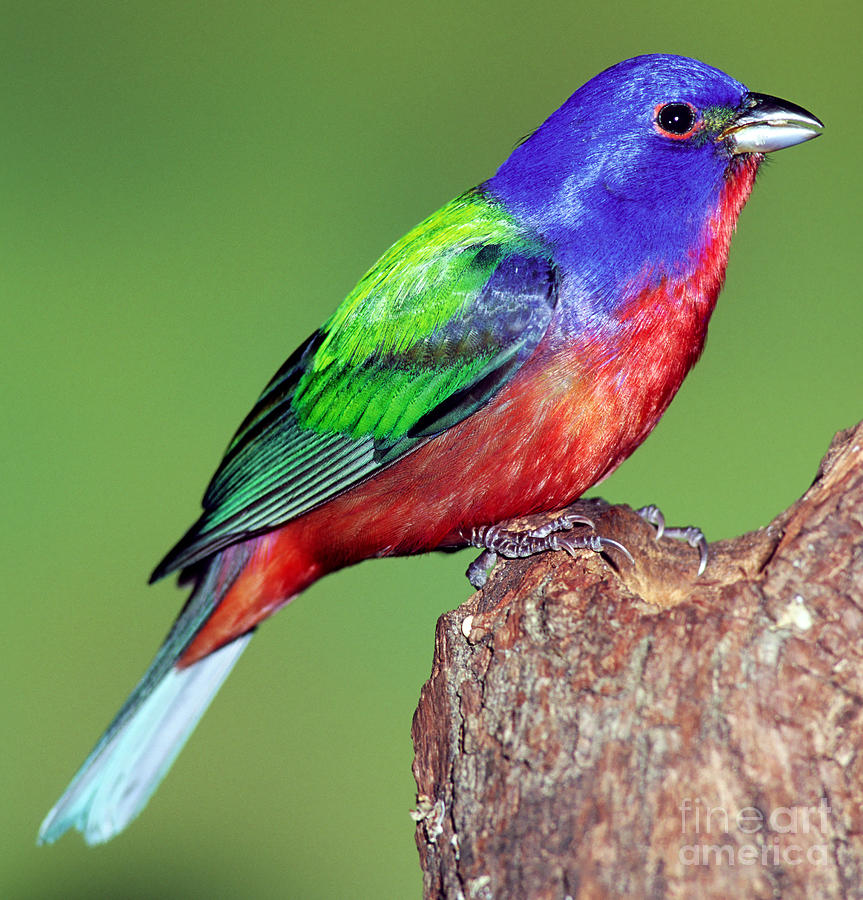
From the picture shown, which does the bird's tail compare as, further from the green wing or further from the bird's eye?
the bird's eye

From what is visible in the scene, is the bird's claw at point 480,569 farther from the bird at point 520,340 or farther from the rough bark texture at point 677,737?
the rough bark texture at point 677,737

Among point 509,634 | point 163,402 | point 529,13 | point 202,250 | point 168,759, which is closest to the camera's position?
point 509,634

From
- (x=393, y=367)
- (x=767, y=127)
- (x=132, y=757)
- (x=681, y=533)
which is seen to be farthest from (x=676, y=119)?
(x=132, y=757)

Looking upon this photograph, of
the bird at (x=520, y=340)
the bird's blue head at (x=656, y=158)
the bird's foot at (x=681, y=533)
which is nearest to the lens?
the bird's foot at (x=681, y=533)

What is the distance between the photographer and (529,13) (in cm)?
721

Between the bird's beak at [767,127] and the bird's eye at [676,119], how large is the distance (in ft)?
0.38

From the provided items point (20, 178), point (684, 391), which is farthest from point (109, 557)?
point (684, 391)

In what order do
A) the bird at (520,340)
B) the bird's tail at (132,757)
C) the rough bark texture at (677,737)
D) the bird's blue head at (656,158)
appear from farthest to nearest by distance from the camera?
the bird's tail at (132,757) → the bird's blue head at (656,158) → the bird at (520,340) → the rough bark texture at (677,737)

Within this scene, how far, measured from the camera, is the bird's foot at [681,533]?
287 centimetres

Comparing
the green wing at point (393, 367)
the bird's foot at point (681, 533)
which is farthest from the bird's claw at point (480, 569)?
the bird's foot at point (681, 533)

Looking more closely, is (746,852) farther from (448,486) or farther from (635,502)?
(635,502)

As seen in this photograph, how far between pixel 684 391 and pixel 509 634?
3.75 meters

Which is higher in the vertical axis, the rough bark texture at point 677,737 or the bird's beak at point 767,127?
the bird's beak at point 767,127

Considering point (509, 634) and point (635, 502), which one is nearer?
point (509, 634)
